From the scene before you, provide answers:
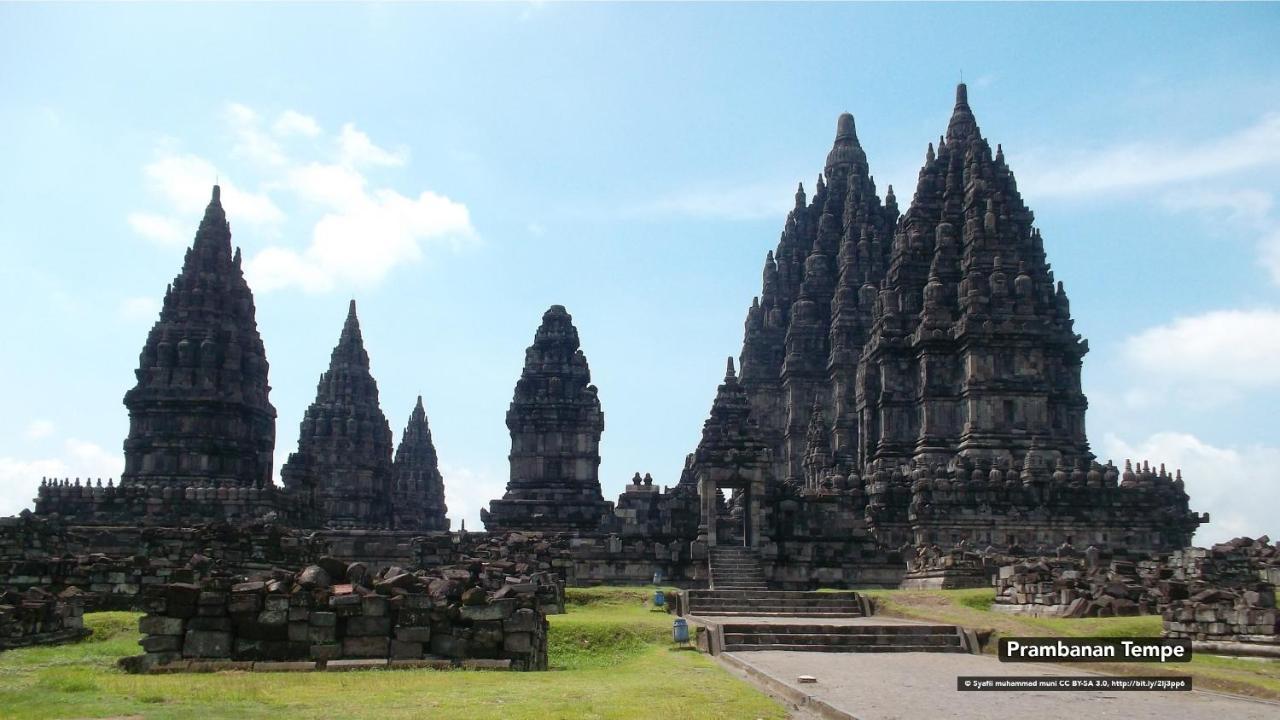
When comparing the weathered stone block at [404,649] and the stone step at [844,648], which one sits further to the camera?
the stone step at [844,648]

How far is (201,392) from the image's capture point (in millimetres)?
56531

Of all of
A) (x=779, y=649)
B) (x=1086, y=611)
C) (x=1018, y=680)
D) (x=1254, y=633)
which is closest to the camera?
(x=1018, y=680)

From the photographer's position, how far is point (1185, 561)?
31781 millimetres

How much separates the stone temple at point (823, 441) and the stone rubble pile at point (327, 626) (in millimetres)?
17161

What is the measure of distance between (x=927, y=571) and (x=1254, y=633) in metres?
16.6

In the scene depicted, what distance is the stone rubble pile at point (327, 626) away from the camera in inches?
640

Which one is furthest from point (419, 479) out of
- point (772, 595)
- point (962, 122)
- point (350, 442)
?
point (772, 595)

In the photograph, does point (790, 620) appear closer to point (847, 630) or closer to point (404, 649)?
point (847, 630)

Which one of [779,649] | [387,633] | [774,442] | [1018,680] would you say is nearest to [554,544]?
[779,649]

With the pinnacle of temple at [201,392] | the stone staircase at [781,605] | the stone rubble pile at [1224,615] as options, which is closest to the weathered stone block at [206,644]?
the stone staircase at [781,605]

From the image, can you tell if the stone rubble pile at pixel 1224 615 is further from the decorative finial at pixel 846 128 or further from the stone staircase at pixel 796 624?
the decorative finial at pixel 846 128

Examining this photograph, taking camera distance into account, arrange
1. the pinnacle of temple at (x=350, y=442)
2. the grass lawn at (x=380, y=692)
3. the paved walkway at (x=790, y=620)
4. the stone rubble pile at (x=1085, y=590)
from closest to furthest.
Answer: the grass lawn at (x=380, y=692) < the stone rubble pile at (x=1085, y=590) < the paved walkway at (x=790, y=620) < the pinnacle of temple at (x=350, y=442)

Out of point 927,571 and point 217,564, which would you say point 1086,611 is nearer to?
point 927,571

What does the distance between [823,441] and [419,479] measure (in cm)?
4477
